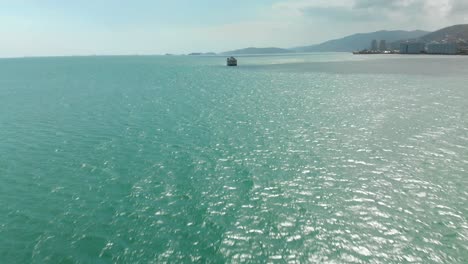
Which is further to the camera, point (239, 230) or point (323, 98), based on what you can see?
point (323, 98)

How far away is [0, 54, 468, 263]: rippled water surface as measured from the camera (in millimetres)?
19000

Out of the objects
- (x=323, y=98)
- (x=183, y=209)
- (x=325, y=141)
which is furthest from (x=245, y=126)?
(x=323, y=98)

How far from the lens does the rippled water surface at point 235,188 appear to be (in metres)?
19.0

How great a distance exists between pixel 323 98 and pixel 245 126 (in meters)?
33.2

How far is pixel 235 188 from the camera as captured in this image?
87.5 feet

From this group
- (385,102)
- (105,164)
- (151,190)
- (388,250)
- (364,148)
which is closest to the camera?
(388,250)

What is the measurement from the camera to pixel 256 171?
99.1 ft

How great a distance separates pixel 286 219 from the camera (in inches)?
859

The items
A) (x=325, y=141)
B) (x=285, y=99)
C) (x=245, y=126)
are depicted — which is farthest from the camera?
(x=285, y=99)

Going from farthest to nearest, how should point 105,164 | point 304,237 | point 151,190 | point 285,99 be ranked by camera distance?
point 285,99
point 105,164
point 151,190
point 304,237

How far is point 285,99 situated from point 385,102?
2273 centimetres

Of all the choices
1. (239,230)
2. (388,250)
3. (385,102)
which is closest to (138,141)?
(239,230)

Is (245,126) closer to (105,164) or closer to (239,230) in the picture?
(105,164)

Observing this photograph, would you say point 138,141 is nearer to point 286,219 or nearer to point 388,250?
point 286,219
